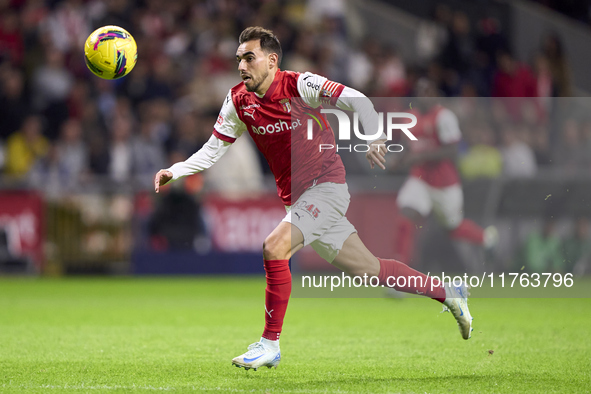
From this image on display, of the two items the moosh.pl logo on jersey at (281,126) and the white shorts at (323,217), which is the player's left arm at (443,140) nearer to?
the white shorts at (323,217)

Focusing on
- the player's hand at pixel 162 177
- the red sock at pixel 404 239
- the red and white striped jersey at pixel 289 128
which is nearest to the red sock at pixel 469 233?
the red sock at pixel 404 239

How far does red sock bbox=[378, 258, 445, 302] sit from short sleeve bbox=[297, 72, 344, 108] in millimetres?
1246

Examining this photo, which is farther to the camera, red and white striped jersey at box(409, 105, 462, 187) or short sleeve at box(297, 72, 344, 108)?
red and white striped jersey at box(409, 105, 462, 187)

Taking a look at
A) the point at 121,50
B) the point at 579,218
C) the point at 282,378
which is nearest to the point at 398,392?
the point at 282,378

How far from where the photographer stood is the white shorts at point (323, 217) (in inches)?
229

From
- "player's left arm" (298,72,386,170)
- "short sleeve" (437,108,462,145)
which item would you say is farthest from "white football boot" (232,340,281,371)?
"short sleeve" (437,108,462,145)

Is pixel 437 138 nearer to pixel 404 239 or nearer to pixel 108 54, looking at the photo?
pixel 404 239

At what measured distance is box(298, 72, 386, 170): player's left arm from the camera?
548cm

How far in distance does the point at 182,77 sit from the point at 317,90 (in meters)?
10.9

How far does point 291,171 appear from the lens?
6.06 metres

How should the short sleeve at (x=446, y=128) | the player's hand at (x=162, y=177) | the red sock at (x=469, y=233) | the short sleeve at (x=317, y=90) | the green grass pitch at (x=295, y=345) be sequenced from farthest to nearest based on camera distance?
the red sock at (x=469, y=233)
the short sleeve at (x=446, y=128)
the player's hand at (x=162, y=177)
the short sleeve at (x=317, y=90)
the green grass pitch at (x=295, y=345)

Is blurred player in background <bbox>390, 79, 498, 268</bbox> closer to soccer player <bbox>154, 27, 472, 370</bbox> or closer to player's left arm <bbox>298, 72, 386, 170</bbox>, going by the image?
soccer player <bbox>154, 27, 472, 370</bbox>

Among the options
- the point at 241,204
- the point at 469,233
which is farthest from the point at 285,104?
the point at 241,204

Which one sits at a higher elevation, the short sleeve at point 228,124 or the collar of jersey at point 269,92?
the collar of jersey at point 269,92
